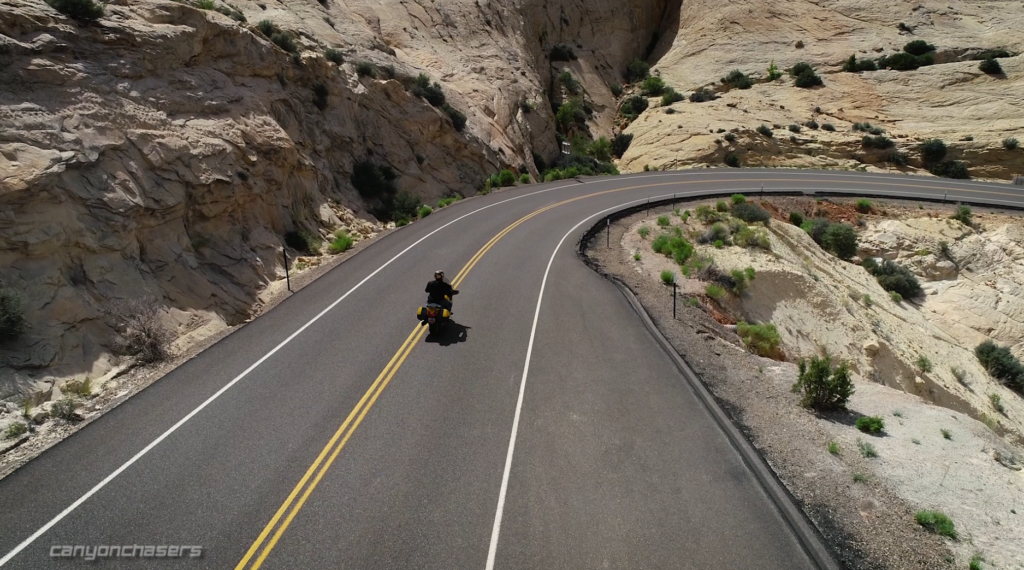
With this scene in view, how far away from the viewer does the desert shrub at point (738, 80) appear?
54.7 meters

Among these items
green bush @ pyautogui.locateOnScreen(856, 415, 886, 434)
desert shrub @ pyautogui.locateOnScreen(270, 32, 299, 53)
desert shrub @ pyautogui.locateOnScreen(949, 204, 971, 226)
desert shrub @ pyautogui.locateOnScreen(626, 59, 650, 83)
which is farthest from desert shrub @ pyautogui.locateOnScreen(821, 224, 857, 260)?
desert shrub @ pyautogui.locateOnScreen(626, 59, 650, 83)

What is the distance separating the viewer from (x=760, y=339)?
14.8m

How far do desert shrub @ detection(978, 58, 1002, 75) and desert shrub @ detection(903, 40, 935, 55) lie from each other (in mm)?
6117

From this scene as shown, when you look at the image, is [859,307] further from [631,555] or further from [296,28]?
[296,28]

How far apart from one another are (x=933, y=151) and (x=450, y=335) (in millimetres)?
47219

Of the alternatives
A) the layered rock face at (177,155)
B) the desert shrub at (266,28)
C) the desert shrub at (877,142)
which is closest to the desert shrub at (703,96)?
the desert shrub at (877,142)

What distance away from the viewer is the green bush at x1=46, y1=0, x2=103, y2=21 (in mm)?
15615

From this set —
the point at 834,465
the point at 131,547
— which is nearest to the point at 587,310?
the point at 834,465

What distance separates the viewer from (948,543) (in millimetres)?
6750

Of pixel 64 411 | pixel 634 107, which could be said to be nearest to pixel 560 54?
pixel 634 107

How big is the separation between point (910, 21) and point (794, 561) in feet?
239

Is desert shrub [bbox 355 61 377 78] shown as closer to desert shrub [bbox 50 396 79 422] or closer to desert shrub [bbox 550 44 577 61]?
desert shrub [bbox 50 396 79 422]

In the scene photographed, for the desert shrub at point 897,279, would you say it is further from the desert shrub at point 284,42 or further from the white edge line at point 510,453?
the desert shrub at point 284,42

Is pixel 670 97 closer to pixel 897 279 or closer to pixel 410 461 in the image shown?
pixel 897 279
